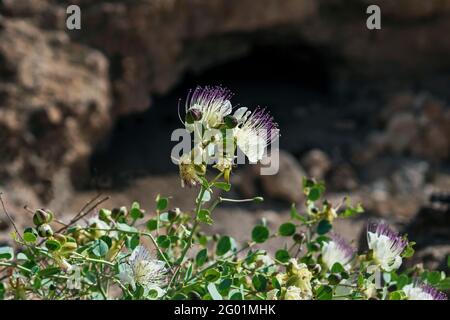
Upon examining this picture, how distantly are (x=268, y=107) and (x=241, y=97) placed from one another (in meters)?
0.19

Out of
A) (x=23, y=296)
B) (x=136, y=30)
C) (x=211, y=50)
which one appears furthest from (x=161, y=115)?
(x=23, y=296)

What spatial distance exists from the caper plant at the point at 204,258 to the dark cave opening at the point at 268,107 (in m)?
2.85

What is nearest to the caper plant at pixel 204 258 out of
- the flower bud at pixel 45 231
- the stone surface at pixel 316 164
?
the flower bud at pixel 45 231

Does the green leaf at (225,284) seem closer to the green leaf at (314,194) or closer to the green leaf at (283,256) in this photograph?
the green leaf at (283,256)

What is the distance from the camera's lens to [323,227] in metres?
1.76

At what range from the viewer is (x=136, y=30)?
452cm

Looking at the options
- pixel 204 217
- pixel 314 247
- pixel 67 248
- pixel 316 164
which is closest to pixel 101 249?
pixel 67 248

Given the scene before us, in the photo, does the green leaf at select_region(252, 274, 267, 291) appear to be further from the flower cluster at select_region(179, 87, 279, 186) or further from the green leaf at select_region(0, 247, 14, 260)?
the green leaf at select_region(0, 247, 14, 260)

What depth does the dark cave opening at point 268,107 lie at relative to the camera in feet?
15.7

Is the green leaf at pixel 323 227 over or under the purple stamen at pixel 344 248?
over

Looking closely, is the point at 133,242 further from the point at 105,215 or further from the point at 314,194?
the point at 314,194

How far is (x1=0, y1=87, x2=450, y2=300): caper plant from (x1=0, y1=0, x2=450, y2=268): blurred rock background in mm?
1049

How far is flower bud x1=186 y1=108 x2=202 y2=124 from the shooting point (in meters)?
1.32

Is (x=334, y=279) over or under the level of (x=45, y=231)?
under
